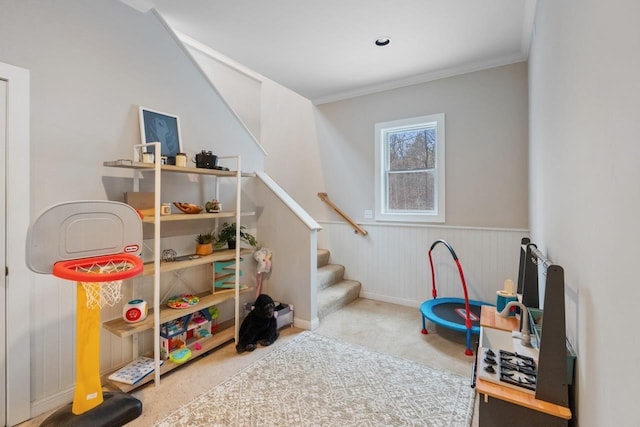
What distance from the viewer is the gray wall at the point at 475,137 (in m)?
3.40

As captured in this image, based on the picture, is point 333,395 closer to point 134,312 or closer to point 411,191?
point 134,312

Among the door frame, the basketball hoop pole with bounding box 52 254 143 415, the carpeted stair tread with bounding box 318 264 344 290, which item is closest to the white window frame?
the carpeted stair tread with bounding box 318 264 344 290

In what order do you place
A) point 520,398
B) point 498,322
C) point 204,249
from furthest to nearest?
point 204,249, point 498,322, point 520,398

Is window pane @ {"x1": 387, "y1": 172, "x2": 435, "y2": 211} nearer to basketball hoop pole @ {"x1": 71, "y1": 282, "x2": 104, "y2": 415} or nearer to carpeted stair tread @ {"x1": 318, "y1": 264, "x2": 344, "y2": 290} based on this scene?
carpeted stair tread @ {"x1": 318, "y1": 264, "x2": 344, "y2": 290}

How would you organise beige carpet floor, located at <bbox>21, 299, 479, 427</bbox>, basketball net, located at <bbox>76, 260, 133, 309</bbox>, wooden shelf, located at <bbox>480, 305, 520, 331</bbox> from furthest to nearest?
1. beige carpet floor, located at <bbox>21, 299, 479, 427</bbox>
2. wooden shelf, located at <bbox>480, 305, 520, 331</bbox>
3. basketball net, located at <bbox>76, 260, 133, 309</bbox>

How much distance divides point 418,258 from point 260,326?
7.06ft

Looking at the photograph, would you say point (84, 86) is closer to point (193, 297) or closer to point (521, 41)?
point (193, 297)

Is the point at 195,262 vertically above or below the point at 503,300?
above

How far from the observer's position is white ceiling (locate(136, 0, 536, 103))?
100 inches

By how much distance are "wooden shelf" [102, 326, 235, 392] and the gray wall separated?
2371mm

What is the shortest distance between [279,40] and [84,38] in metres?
1.63

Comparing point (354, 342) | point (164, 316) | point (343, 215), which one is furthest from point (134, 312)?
point (343, 215)

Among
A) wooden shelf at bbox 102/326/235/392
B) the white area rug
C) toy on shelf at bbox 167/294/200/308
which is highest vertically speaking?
toy on shelf at bbox 167/294/200/308

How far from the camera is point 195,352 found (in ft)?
8.71
